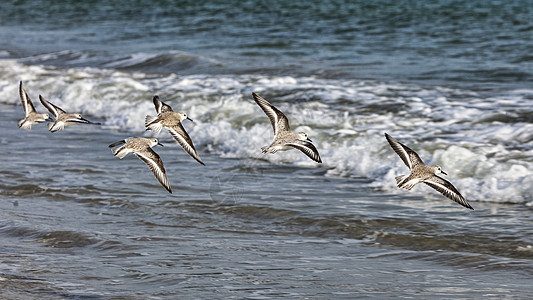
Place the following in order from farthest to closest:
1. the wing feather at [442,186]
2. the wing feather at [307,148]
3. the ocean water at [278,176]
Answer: the ocean water at [278,176]
the wing feather at [442,186]
the wing feather at [307,148]

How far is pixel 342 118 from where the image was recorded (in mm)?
10570

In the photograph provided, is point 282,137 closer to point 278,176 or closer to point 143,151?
point 143,151

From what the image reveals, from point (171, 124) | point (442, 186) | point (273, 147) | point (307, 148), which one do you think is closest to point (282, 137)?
point (273, 147)

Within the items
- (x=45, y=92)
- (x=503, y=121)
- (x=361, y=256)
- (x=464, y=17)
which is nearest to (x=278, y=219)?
(x=361, y=256)

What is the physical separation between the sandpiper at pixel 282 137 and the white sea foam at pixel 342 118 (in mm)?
2361

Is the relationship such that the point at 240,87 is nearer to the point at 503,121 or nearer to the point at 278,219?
the point at 503,121

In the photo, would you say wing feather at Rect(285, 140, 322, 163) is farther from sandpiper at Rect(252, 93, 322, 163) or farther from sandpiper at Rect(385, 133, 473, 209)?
sandpiper at Rect(385, 133, 473, 209)

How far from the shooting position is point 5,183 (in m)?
7.96

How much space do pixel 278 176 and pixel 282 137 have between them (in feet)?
9.04

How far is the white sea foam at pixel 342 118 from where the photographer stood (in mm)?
8383

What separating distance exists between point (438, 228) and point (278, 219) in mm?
1179

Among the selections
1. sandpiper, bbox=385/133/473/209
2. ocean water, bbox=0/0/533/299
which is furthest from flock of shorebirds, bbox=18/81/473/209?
ocean water, bbox=0/0/533/299

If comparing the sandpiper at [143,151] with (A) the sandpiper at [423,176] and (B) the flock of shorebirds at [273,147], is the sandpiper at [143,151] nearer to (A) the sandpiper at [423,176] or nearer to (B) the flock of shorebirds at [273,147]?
(B) the flock of shorebirds at [273,147]

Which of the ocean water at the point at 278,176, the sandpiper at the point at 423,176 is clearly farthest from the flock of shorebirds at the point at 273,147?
the ocean water at the point at 278,176
